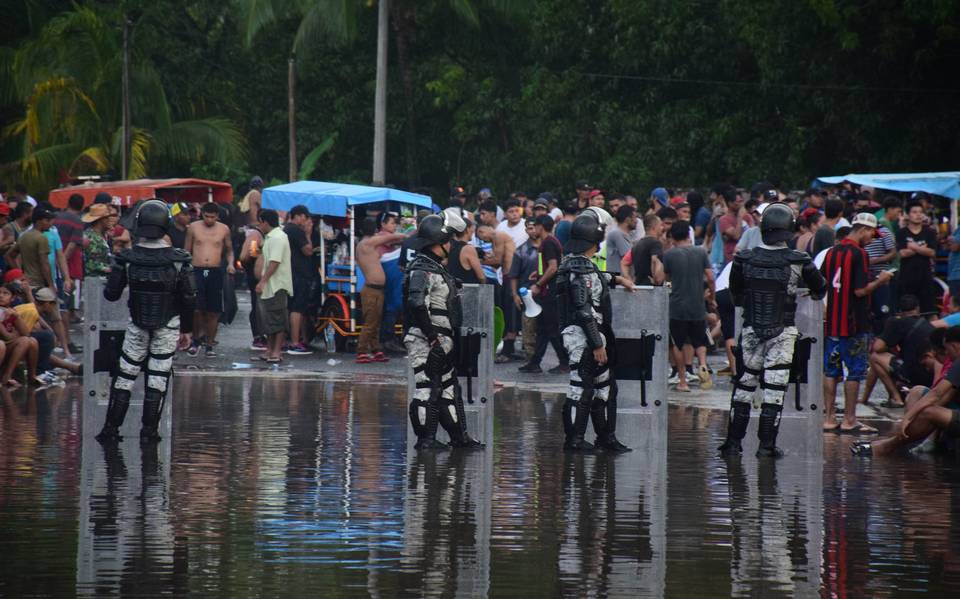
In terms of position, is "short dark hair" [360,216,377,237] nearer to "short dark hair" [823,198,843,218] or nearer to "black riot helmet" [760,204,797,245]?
"short dark hair" [823,198,843,218]

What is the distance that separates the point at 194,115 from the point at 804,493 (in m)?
34.0

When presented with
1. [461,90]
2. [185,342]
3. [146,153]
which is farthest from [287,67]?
[185,342]

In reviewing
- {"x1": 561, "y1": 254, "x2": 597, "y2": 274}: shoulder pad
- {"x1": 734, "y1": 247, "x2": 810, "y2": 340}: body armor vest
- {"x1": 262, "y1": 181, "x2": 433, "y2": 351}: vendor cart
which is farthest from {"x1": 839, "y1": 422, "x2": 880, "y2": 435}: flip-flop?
{"x1": 262, "y1": 181, "x2": 433, "y2": 351}: vendor cart

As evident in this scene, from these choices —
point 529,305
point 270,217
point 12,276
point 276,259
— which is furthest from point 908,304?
point 12,276

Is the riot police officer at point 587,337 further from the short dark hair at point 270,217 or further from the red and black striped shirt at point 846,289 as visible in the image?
the short dark hair at point 270,217

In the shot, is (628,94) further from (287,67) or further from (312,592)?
(312,592)

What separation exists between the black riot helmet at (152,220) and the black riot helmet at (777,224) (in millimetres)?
4538

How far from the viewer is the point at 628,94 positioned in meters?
36.8

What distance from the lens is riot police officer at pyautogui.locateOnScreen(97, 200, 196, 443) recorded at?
11.9m

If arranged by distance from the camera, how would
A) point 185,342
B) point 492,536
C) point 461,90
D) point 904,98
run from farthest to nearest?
point 461,90 → point 904,98 → point 185,342 → point 492,536

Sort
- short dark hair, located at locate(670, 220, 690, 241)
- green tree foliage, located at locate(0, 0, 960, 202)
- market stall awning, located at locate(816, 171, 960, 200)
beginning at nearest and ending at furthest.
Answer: short dark hair, located at locate(670, 220, 690, 241) → market stall awning, located at locate(816, 171, 960, 200) → green tree foliage, located at locate(0, 0, 960, 202)

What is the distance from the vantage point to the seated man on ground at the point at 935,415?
1168cm

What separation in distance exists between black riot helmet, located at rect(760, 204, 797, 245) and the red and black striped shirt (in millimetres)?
1621

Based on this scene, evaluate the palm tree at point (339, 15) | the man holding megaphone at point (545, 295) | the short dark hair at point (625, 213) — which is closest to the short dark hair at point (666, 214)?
the short dark hair at point (625, 213)
